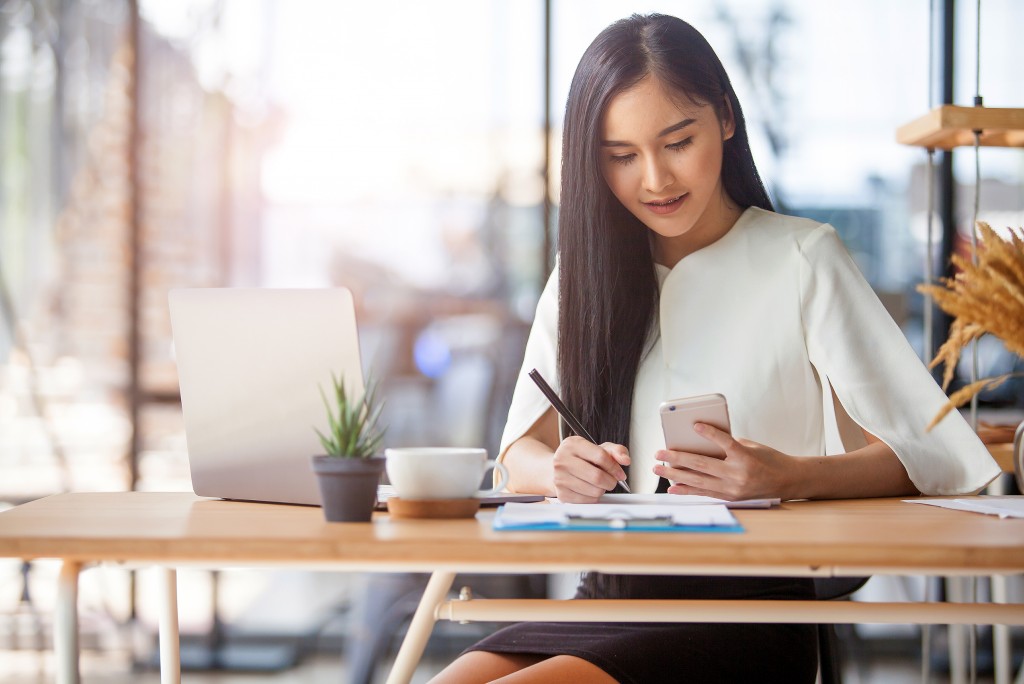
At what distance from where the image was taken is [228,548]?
1074 millimetres

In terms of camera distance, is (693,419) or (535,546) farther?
(693,419)

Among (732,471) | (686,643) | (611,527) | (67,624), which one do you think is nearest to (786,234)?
(732,471)

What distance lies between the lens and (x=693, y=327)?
182cm

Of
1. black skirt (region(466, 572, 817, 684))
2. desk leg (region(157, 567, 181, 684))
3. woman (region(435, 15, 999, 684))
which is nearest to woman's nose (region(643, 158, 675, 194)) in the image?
woman (region(435, 15, 999, 684))

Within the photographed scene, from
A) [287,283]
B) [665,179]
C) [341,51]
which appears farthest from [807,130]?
[665,179]

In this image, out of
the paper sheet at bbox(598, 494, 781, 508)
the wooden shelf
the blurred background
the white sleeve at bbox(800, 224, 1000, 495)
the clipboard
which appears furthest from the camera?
the blurred background

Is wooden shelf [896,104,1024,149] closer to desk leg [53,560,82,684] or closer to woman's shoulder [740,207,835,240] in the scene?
woman's shoulder [740,207,835,240]

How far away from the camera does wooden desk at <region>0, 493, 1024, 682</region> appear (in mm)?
1042

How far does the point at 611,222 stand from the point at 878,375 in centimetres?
51

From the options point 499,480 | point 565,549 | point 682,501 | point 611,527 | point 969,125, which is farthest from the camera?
point 969,125

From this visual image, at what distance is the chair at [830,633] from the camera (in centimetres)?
164

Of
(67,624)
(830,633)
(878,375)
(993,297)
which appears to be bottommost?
(830,633)

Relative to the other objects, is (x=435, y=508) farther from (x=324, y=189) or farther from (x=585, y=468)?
(x=324, y=189)

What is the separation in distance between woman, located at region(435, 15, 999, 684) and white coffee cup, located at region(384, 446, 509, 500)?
0.34m
